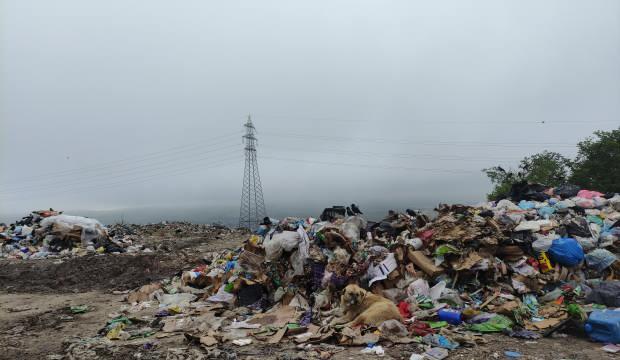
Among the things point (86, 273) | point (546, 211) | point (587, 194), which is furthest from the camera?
point (587, 194)

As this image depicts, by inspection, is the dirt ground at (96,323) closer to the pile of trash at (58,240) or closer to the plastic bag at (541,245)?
the pile of trash at (58,240)

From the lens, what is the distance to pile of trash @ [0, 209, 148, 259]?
12.1 meters

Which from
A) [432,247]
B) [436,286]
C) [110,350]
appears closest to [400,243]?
[432,247]

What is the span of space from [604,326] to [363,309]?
280cm

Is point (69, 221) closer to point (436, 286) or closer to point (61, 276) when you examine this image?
point (61, 276)

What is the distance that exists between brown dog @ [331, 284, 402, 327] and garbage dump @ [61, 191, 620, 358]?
15 millimetres

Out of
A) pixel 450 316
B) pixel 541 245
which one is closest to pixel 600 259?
pixel 541 245

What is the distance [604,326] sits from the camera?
4121mm

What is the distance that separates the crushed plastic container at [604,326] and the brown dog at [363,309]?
2190 millimetres

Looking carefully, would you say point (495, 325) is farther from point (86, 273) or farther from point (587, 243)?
point (86, 273)

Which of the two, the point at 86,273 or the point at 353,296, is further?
the point at 86,273

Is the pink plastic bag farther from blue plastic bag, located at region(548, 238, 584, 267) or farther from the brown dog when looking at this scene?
the brown dog

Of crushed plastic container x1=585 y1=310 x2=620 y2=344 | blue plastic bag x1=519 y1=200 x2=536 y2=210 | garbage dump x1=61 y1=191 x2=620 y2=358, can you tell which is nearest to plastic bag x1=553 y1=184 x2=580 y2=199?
blue plastic bag x1=519 y1=200 x2=536 y2=210

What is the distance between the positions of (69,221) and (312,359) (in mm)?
12758
